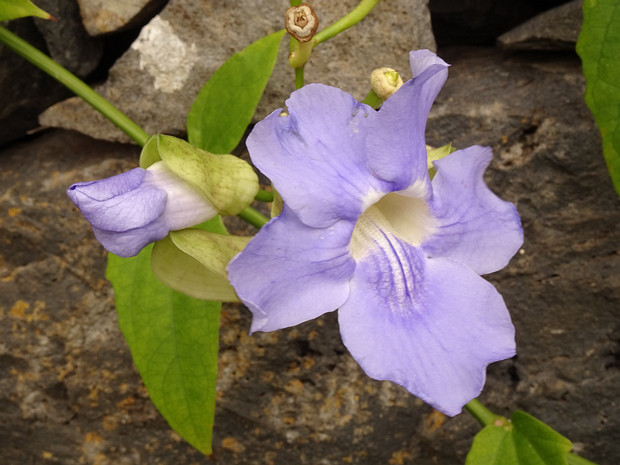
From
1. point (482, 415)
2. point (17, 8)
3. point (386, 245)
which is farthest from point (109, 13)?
point (482, 415)

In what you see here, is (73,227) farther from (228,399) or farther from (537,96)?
(537,96)

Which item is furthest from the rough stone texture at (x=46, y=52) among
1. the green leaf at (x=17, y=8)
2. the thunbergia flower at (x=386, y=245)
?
the thunbergia flower at (x=386, y=245)

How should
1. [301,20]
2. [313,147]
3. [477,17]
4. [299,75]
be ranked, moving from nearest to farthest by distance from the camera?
[313,147]
[301,20]
[299,75]
[477,17]

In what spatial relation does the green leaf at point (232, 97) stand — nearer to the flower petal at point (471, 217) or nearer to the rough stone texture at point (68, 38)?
the rough stone texture at point (68, 38)

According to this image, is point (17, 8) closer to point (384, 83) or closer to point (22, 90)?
point (22, 90)

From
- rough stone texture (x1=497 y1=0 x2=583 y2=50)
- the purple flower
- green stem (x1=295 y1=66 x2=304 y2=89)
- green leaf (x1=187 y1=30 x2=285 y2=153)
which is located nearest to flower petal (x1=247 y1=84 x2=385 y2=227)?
the purple flower

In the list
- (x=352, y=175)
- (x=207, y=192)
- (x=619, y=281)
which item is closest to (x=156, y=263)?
(x=207, y=192)

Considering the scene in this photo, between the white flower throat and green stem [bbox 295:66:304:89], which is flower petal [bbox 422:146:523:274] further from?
green stem [bbox 295:66:304:89]
